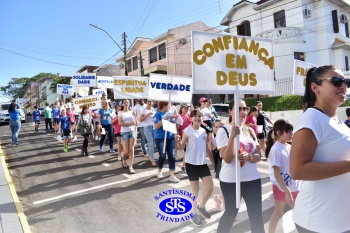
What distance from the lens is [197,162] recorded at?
471 centimetres

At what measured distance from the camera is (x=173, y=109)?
9.09 metres

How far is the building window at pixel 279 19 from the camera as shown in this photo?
938 inches

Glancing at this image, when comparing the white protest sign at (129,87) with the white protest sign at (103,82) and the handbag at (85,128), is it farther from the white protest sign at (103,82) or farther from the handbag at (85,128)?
the white protest sign at (103,82)

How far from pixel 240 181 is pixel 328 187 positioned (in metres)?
1.66

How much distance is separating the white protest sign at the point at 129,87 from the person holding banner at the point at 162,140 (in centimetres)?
317

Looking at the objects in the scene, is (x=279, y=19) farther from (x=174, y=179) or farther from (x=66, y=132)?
(x=174, y=179)

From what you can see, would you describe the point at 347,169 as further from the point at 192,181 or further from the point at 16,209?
the point at 16,209

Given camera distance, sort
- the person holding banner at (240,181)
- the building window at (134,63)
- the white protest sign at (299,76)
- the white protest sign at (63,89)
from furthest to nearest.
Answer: the building window at (134,63) < the white protest sign at (63,89) < the white protest sign at (299,76) < the person holding banner at (240,181)

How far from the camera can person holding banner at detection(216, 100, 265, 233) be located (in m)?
3.28

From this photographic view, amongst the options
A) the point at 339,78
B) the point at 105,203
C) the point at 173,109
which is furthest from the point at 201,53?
the point at 173,109

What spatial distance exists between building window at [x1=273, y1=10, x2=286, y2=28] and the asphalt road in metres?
18.8

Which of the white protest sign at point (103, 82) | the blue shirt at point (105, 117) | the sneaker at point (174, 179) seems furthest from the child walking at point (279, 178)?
the white protest sign at point (103, 82)

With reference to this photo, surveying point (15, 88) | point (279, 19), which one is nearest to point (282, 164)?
point (279, 19)

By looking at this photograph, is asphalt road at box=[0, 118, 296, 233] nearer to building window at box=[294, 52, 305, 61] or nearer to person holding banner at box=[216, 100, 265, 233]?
person holding banner at box=[216, 100, 265, 233]
